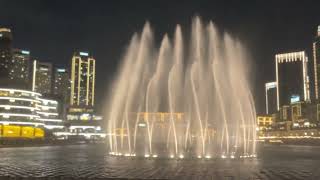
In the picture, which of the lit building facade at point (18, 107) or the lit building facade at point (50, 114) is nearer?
the lit building facade at point (18, 107)

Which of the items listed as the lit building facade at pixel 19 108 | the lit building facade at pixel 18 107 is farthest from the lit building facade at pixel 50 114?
the lit building facade at pixel 18 107

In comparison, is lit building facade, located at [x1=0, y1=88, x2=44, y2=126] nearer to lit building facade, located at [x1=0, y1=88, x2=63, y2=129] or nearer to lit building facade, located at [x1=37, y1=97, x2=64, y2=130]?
lit building facade, located at [x1=0, y1=88, x2=63, y2=129]

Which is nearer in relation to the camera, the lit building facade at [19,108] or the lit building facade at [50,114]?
the lit building facade at [19,108]

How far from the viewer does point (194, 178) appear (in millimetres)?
22266

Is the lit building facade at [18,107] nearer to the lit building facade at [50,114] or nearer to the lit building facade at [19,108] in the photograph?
the lit building facade at [19,108]

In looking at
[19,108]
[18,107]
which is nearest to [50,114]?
[19,108]

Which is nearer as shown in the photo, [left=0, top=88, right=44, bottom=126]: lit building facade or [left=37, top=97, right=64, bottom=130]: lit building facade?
[left=0, top=88, right=44, bottom=126]: lit building facade

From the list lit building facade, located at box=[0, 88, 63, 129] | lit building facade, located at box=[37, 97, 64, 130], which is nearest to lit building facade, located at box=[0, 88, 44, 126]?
lit building facade, located at box=[0, 88, 63, 129]

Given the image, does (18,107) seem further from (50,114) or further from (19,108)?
(50,114)

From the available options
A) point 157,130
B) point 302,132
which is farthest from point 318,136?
point 157,130

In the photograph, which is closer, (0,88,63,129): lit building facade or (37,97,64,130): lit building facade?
(0,88,63,129): lit building facade

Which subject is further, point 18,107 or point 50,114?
point 50,114

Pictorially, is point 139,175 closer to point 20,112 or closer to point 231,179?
point 231,179

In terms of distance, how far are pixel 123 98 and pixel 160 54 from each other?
7.76 metres
